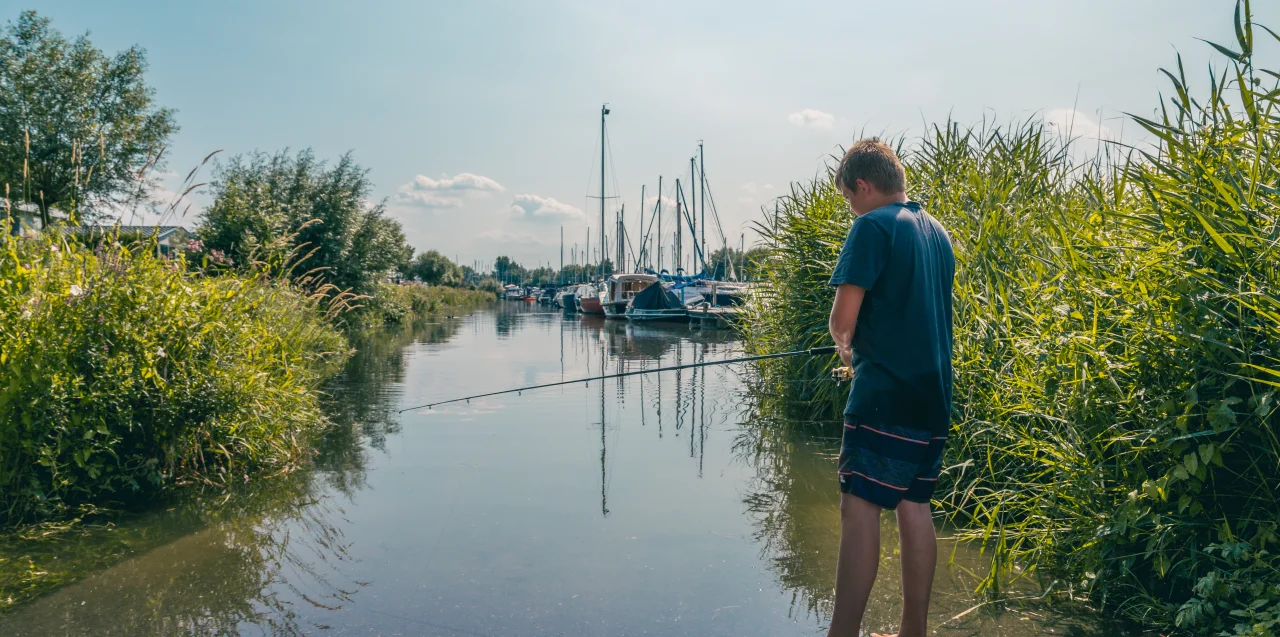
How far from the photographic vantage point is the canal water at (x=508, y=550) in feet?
10.7

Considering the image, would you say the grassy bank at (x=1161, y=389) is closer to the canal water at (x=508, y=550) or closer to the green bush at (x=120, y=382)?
the canal water at (x=508, y=550)

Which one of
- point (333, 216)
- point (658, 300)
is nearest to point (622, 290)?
point (658, 300)

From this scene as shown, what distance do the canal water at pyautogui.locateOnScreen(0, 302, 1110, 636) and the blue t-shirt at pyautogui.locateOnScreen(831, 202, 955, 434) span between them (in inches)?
41.4

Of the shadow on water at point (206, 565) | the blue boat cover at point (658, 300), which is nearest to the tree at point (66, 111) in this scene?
Answer: the blue boat cover at point (658, 300)

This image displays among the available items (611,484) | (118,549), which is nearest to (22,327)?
(118,549)

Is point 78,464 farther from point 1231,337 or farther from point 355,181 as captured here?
point 355,181

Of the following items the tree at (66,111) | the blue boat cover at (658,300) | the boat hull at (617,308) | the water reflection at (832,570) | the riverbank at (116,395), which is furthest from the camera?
the boat hull at (617,308)

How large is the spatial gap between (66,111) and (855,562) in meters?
29.8

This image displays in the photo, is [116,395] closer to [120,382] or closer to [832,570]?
[120,382]

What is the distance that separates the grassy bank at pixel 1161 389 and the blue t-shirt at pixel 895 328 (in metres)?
0.86

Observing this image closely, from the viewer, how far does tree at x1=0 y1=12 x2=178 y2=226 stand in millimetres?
23641

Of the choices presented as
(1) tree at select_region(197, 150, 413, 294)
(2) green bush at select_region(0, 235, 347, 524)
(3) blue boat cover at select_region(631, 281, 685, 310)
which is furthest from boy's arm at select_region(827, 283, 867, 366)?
(3) blue boat cover at select_region(631, 281, 685, 310)

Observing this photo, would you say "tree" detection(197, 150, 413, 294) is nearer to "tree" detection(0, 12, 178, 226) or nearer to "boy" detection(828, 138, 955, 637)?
"tree" detection(0, 12, 178, 226)

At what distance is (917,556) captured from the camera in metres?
2.82
